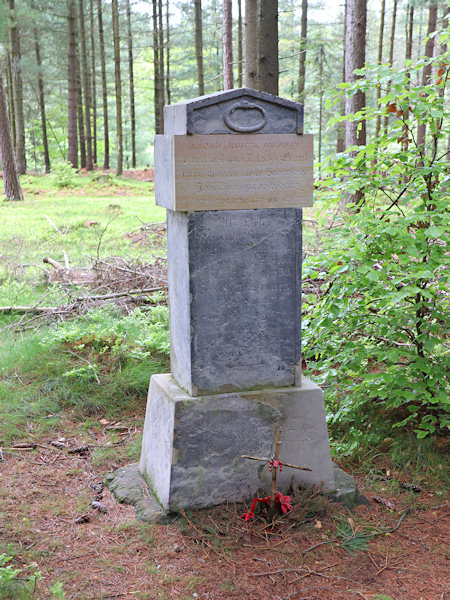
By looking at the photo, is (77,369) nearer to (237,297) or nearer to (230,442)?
A: (230,442)

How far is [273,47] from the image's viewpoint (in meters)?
8.06

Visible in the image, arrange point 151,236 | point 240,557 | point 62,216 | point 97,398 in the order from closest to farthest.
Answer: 1. point 240,557
2. point 97,398
3. point 151,236
4. point 62,216

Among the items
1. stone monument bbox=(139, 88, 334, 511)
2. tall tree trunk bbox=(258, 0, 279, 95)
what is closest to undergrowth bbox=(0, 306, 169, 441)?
stone monument bbox=(139, 88, 334, 511)

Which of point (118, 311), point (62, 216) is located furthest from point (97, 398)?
point (62, 216)

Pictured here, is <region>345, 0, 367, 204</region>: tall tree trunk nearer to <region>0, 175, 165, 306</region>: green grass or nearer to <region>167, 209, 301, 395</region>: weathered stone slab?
<region>0, 175, 165, 306</region>: green grass

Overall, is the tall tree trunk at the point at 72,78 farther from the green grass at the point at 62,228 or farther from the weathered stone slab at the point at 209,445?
the weathered stone slab at the point at 209,445

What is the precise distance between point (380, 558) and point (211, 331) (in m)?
1.59

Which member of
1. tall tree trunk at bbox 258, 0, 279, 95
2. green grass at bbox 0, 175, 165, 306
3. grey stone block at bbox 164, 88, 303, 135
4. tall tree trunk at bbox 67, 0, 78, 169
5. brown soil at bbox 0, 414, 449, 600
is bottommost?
brown soil at bbox 0, 414, 449, 600

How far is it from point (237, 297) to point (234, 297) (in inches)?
0.8

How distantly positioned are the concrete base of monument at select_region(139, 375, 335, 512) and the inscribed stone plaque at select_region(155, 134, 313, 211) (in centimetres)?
119

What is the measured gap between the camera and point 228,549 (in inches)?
127

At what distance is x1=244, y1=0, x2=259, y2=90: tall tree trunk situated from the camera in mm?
8680

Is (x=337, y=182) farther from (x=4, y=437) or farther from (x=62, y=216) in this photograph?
(x=62, y=216)

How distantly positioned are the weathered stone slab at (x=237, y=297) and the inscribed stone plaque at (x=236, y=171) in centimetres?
8
